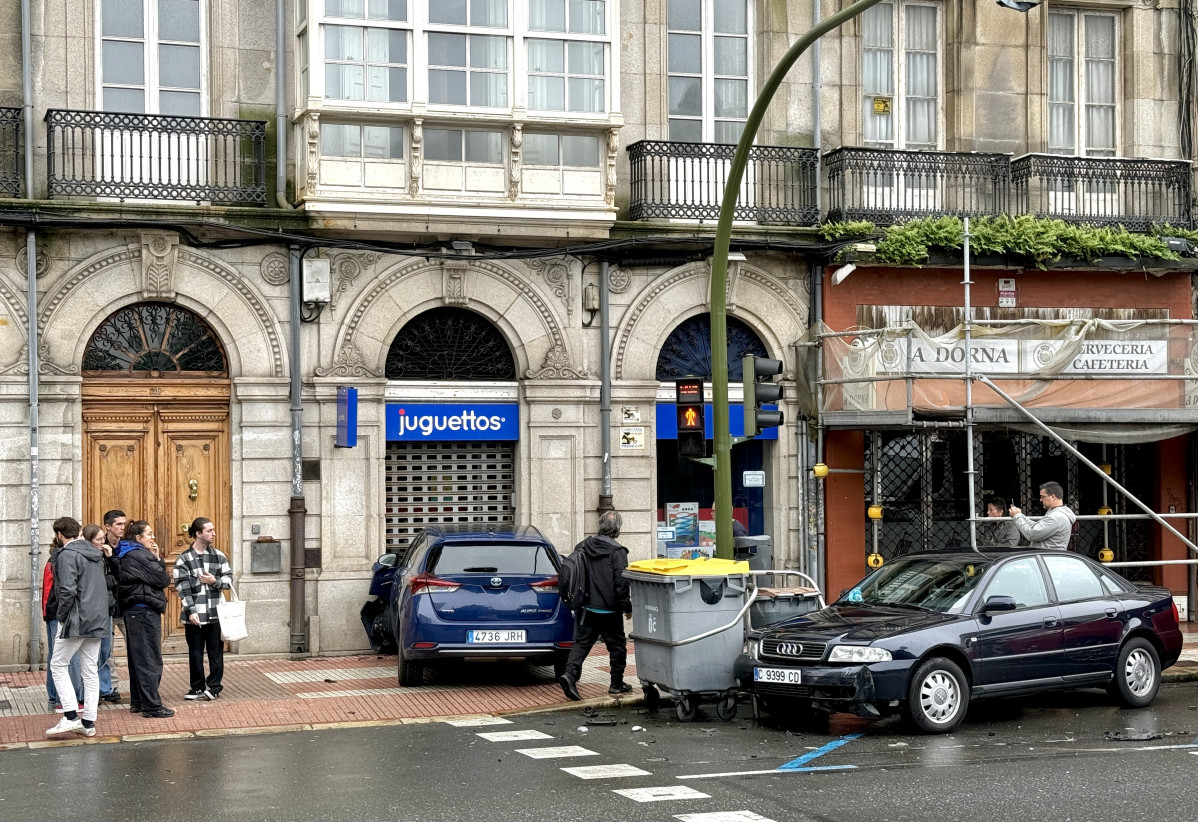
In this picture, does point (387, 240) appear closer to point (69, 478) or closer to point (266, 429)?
point (266, 429)

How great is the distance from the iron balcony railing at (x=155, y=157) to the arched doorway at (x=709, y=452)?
18.3 ft

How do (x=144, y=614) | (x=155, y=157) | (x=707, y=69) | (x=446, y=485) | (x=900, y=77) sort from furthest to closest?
Result: (x=900, y=77)
(x=707, y=69)
(x=446, y=485)
(x=155, y=157)
(x=144, y=614)

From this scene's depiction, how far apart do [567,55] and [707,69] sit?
2.28m

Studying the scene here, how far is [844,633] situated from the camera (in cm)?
1307

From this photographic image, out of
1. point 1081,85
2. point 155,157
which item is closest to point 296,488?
point 155,157

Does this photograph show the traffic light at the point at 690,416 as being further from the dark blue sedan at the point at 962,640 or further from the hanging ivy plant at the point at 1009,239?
the hanging ivy plant at the point at 1009,239

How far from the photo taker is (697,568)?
14.2 m

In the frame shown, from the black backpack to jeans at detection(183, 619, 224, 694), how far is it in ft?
10.8

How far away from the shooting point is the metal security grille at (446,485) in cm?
1966

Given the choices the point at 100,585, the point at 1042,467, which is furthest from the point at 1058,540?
the point at 100,585

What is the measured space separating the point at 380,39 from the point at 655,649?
8316mm

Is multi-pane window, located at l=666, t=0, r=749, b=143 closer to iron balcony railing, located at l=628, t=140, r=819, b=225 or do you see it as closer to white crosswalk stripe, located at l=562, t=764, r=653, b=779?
iron balcony railing, located at l=628, t=140, r=819, b=225

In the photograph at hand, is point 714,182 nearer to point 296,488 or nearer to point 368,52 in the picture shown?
point 368,52

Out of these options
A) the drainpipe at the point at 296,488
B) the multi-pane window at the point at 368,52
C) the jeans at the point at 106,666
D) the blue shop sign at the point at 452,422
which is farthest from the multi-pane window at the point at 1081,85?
the jeans at the point at 106,666
